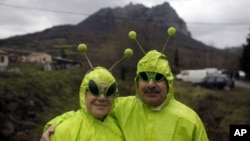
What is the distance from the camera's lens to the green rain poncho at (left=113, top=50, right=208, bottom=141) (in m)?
3.56

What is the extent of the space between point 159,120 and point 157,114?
0.06 metres

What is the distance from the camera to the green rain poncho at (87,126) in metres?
3.31

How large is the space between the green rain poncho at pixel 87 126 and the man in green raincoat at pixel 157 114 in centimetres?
15

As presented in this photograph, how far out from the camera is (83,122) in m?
3.39

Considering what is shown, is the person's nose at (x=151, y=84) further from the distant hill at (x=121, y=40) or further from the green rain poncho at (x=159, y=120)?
the distant hill at (x=121, y=40)

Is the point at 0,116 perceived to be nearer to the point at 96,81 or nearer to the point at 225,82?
the point at 96,81

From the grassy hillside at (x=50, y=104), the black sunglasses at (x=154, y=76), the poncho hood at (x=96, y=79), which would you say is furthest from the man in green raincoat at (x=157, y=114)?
the grassy hillside at (x=50, y=104)

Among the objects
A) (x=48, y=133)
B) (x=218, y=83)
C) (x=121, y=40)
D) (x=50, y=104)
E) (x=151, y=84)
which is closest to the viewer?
(x=48, y=133)

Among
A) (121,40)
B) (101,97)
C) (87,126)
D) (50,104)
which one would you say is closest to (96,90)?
(101,97)

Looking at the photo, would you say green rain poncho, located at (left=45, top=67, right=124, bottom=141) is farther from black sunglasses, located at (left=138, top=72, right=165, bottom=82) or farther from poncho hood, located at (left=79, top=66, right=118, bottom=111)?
black sunglasses, located at (left=138, top=72, right=165, bottom=82)

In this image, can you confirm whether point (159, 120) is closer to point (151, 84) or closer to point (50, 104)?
point (151, 84)

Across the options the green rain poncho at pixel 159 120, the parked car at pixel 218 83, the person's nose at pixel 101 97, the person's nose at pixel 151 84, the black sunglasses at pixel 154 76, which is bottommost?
the parked car at pixel 218 83

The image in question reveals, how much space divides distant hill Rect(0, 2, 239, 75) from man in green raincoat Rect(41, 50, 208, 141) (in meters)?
20.7

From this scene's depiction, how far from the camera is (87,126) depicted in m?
3.38
